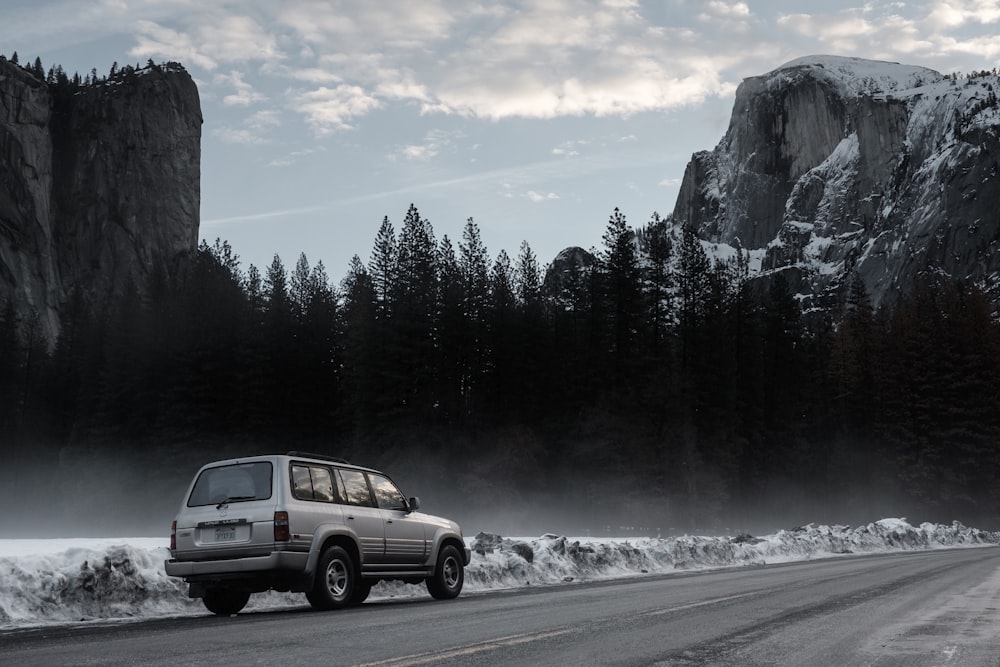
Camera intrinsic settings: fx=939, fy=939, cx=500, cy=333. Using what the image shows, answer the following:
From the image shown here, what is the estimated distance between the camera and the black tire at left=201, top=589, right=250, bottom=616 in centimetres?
1298

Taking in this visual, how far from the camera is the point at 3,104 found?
143625 millimetres

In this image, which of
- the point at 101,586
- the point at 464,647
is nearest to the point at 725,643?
the point at 464,647

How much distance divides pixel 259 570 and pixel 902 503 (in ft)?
240

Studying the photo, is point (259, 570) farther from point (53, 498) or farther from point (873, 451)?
point (53, 498)

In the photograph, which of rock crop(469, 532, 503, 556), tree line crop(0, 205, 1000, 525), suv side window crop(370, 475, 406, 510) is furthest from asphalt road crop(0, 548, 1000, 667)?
tree line crop(0, 205, 1000, 525)

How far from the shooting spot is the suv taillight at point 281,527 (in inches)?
Result: 480

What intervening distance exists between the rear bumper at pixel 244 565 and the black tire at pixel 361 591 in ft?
5.74

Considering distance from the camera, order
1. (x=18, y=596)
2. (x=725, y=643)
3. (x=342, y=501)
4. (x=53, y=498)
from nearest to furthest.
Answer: (x=725, y=643) < (x=18, y=596) < (x=342, y=501) < (x=53, y=498)

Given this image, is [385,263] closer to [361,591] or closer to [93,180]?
[361,591]

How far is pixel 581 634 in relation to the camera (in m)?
9.52

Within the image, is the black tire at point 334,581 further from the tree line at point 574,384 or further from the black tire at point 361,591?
the tree line at point 574,384

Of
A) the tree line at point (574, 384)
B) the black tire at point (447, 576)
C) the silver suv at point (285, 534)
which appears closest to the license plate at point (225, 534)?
the silver suv at point (285, 534)

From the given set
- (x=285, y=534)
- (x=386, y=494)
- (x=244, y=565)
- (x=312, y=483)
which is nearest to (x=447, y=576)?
(x=386, y=494)

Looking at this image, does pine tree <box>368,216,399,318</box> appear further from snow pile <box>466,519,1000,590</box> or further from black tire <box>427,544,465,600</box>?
black tire <box>427,544,465,600</box>
